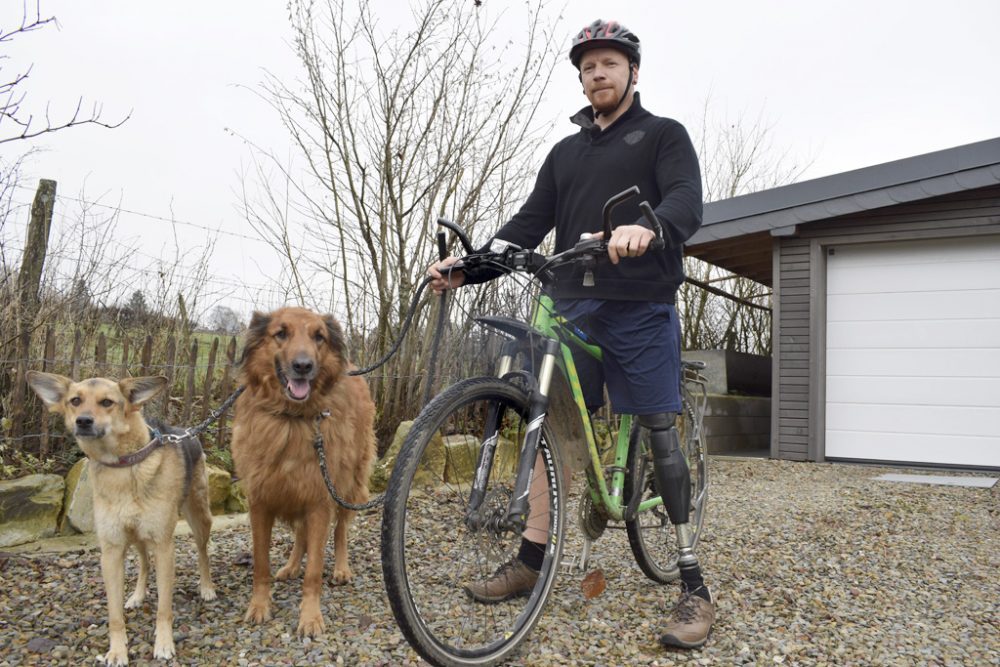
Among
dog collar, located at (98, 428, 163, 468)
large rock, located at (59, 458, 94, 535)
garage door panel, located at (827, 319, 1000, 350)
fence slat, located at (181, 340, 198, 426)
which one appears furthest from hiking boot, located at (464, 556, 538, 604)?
garage door panel, located at (827, 319, 1000, 350)

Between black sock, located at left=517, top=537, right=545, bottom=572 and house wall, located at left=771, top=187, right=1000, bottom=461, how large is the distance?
25.3 ft

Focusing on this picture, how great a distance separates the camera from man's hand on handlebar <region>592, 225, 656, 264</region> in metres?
2.46

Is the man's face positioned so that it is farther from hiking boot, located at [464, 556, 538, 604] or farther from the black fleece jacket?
hiking boot, located at [464, 556, 538, 604]

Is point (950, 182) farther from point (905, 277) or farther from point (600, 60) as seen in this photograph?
point (600, 60)

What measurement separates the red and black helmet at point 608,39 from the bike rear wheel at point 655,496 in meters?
1.51

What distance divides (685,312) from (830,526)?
31.4ft

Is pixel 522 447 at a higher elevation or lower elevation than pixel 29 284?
lower

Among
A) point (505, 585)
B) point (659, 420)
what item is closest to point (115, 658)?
point (505, 585)

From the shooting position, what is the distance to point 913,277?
368 inches

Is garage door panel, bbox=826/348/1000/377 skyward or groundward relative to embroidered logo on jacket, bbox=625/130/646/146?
groundward

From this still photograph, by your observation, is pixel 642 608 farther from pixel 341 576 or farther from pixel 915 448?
pixel 915 448

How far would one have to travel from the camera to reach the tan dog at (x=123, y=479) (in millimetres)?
2773

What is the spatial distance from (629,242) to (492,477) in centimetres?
87

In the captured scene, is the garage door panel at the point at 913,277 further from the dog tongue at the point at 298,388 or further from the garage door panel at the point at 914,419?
the dog tongue at the point at 298,388
